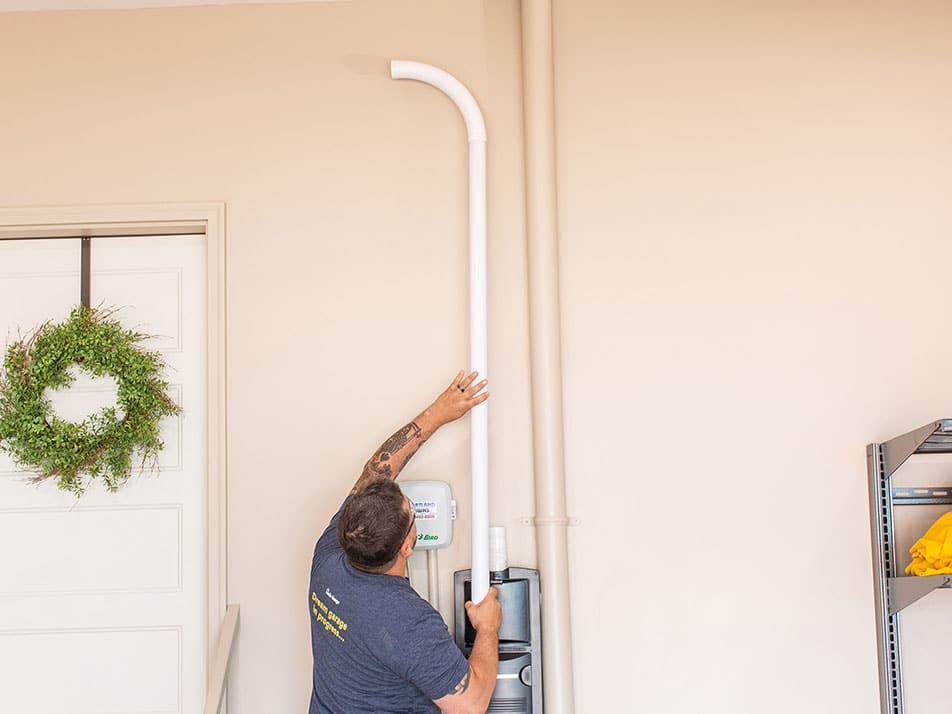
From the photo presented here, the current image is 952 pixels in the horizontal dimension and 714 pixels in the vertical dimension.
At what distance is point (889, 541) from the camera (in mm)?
2625

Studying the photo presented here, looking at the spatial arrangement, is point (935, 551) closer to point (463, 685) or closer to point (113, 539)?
point (463, 685)

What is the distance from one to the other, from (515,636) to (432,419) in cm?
59

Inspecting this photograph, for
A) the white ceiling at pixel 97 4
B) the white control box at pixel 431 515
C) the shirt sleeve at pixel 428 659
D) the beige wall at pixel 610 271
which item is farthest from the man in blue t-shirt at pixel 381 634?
the white ceiling at pixel 97 4

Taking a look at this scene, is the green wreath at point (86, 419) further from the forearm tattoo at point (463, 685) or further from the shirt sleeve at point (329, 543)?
the forearm tattoo at point (463, 685)

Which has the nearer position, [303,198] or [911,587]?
[911,587]

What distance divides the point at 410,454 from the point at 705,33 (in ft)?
4.76

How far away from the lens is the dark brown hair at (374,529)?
2.14 meters

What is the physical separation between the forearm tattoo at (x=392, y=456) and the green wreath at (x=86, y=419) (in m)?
0.64

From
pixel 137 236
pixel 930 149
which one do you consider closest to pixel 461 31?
pixel 137 236

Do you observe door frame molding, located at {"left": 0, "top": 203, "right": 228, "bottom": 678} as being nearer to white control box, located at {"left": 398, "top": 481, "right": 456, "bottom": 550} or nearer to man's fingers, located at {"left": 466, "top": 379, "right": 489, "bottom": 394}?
white control box, located at {"left": 398, "top": 481, "right": 456, "bottom": 550}

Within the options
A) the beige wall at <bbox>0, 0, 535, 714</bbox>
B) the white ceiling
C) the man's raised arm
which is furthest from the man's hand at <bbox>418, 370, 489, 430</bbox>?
the white ceiling

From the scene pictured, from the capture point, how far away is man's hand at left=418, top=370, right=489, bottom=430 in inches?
101

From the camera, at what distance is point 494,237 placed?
2.75 m

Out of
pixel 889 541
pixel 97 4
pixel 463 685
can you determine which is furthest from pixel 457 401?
pixel 97 4
